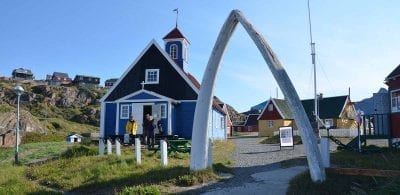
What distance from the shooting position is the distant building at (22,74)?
144125 mm

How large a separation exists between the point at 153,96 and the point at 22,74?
128 meters

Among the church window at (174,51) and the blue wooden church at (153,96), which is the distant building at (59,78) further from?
the blue wooden church at (153,96)

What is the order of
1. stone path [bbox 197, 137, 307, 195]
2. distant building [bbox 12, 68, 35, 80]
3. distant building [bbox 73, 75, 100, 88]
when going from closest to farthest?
stone path [bbox 197, 137, 307, 195] < distant building [bbox 12, 68, 35, 80] < distant building [bbox 73, 75, 100, 88]

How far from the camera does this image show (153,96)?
30016 millimetres

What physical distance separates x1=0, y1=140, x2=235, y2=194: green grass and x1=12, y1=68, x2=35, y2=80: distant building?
134 metres

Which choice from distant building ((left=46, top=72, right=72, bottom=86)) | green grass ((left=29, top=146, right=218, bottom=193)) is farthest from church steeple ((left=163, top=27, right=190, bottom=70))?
distant building ((left=46, top=72, right=72, bottom=86))

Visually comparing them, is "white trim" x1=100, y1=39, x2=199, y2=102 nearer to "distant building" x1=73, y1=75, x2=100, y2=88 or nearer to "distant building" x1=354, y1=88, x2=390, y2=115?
"distant building" x1=354, y1=88, x2=390, y2=115

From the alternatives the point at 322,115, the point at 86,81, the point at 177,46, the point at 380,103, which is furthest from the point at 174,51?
the point at 86,81

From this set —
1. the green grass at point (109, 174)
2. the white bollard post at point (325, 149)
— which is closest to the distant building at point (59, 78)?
the green grass at point (109, 174)

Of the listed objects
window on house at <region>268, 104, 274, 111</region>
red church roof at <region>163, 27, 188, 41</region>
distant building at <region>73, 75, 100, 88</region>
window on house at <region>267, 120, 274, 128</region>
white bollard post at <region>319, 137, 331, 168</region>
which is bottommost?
white bollard post at <region>319, 137, 331, 168</region>

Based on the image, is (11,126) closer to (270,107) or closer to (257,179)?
(270,107)

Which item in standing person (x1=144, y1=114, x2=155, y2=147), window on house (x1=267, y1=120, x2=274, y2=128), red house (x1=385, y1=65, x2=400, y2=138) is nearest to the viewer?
red house (x1=385, y1=65, x2=400, y2=138)

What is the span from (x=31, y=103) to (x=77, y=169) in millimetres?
88171

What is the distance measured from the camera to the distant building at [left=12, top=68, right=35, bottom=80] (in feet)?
473
